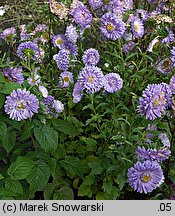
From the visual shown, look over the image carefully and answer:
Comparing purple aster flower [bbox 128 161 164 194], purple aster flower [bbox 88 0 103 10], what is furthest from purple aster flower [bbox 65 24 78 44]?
purple aster flower [bbox 128 161 164 194]

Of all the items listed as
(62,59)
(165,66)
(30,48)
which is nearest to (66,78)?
(62,59)

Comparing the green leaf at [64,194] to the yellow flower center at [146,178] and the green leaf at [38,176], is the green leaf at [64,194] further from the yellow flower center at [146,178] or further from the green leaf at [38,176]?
the yellow flower center at [146,178]

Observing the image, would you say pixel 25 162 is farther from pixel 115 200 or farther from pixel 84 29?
pixel 84 29

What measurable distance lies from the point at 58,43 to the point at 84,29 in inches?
5.5

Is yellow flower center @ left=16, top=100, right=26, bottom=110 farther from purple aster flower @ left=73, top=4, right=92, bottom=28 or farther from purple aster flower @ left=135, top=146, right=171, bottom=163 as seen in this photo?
purple aster flower @ left=73, top=4, right=92, bottom=28

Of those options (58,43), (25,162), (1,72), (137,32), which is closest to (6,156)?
(25,162)

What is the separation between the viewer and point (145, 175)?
174 centimetres

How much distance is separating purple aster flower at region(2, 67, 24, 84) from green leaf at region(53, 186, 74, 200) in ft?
1.62

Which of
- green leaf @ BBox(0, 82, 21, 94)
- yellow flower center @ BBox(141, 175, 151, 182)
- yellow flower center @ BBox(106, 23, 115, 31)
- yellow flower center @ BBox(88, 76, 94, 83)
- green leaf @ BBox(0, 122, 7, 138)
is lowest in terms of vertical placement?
yellow flower center @ BBox(141, 175, 151, 182)

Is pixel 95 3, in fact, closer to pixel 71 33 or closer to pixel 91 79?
pixel 71 33

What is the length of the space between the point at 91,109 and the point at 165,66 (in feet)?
1.16

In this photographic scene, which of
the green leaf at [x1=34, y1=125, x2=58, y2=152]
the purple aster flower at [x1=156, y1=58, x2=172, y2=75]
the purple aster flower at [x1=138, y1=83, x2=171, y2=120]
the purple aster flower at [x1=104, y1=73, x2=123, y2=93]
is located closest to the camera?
the purple aster flower at [x1=138, y1=83, x2=171, y2=120]

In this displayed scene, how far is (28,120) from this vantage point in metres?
1.88

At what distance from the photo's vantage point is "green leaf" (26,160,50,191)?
6.22ft
